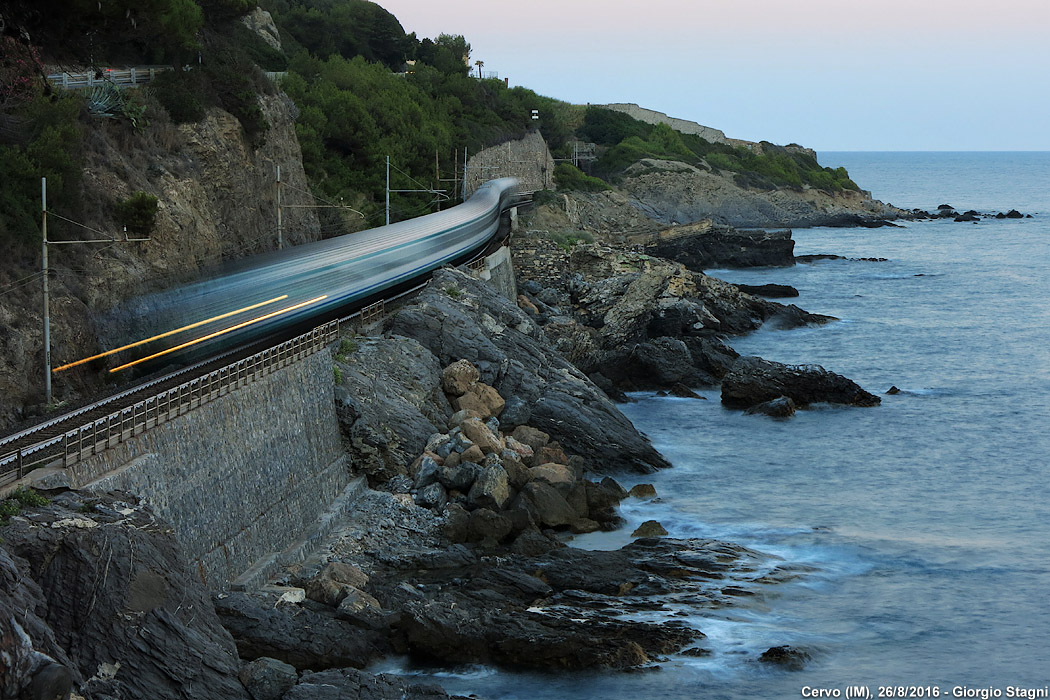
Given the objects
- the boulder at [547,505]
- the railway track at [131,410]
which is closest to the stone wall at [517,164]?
the boulder at [547,505]

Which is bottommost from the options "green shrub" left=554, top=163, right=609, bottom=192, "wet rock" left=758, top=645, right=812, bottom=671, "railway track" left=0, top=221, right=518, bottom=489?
"wet rock" left=758, top=645, right=812, bottom=671

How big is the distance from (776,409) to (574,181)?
2766 inches

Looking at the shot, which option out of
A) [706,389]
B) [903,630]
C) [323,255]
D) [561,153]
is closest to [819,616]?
[903,630]

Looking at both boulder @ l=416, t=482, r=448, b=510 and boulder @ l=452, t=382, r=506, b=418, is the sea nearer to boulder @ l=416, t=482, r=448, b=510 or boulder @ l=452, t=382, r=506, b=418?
boulder @ l=416, t=482, r=448, b=510

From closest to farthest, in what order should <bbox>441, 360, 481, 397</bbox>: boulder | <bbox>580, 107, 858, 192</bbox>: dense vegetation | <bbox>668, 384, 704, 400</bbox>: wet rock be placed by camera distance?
1. <bbox>441, 360, 481, 397</bbox>: boulder
2. <bbox>668, 384, 704, 400</bbox>: wet rock
3. <bbox>580, 107, 858, 192</bbox>: dense vegetation

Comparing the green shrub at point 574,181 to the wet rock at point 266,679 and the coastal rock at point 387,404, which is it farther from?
the wet rock at point 266,679

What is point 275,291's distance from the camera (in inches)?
1271

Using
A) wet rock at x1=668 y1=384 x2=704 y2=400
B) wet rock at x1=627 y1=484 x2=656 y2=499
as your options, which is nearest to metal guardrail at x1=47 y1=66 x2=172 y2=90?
wet rock at x1=627 y1=484 x2=656 y2=499

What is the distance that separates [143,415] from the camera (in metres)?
20.5

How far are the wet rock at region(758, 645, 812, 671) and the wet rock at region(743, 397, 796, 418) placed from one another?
21945 millimetres

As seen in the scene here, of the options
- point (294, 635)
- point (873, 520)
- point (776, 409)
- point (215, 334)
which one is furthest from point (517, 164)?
point (294, 635)

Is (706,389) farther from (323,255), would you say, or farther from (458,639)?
(458,639)

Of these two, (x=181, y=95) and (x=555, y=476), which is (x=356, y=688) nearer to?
(x=555, y=476)

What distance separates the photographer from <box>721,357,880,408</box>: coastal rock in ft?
148
